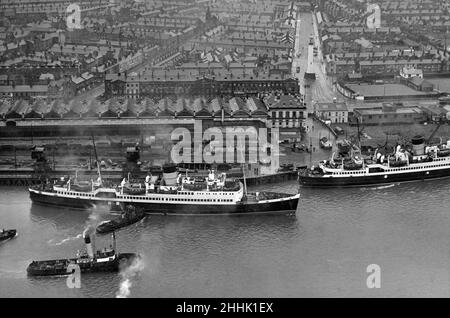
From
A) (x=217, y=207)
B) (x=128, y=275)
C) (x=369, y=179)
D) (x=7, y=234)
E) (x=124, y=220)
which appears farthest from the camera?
(x=369, y=179)

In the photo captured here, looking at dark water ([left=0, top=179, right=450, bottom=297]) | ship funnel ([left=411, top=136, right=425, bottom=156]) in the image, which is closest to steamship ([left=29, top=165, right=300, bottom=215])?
dark water ([left=0, top=179, right=450, bottom=297])

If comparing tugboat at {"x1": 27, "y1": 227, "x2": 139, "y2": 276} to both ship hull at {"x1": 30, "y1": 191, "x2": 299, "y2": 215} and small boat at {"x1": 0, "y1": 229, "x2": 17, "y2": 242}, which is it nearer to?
small boat at {"x1": 0, "y1": 229, "x2": 17, "y2": 242}

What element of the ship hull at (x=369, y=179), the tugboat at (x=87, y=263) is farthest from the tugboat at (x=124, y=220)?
the ship hull at (x=369, y=179)

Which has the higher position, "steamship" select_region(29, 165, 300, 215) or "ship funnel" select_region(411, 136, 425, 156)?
"ship funnel" select_region(411, 136, 425, 156)

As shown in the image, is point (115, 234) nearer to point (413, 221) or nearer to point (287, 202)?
point (287, 202)

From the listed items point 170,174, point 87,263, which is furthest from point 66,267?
point 170,174

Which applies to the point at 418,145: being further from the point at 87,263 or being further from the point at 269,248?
the point at 87,263
